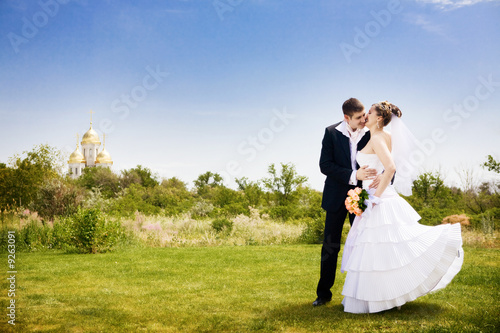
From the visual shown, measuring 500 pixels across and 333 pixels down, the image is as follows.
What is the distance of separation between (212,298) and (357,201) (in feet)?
8.69

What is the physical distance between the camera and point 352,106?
470cm

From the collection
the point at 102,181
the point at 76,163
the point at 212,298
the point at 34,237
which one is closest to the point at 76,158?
the point at 76,163

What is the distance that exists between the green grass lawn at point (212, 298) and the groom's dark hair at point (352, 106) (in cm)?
226

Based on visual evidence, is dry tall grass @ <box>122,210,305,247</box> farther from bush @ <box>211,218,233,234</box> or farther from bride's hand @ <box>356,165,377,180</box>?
bride's hand @ <box>356,165,377,180</box>

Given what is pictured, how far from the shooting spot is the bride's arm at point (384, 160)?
4.41 metres

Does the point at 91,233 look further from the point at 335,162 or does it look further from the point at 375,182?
the point at 375,182

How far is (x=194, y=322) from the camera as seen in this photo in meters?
4.67

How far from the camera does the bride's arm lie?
441cm

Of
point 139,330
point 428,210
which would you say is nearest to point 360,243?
point 139,330

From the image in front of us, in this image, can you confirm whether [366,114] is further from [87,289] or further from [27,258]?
[27,258]

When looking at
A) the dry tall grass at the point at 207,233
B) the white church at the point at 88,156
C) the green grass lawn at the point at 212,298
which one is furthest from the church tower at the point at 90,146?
the green grass lawn at the point at 212,298

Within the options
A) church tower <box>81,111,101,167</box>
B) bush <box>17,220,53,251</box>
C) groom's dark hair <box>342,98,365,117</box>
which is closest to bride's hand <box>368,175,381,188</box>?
groom's dark hair <box>342,98,365,117</box>

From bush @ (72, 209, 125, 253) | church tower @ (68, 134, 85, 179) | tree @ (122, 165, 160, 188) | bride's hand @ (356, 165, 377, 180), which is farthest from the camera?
church tower @ (68, 134, 85, 179)

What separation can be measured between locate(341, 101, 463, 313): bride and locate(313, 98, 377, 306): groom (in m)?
0.16
